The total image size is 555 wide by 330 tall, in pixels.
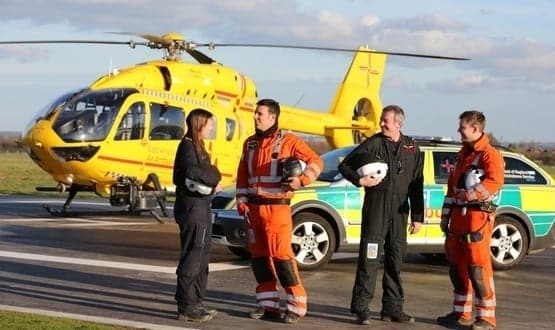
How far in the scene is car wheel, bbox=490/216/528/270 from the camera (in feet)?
41.7

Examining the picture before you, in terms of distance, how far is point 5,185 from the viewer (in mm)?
33500

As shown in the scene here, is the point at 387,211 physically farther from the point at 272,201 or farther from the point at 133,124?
the point at 133,124

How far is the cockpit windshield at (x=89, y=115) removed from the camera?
699 inches

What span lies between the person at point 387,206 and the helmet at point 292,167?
19.8 inches

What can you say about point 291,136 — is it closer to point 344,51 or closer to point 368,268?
point 368,268

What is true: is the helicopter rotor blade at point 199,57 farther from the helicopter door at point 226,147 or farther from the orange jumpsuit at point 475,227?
the orange jumpsuit at point 475,227

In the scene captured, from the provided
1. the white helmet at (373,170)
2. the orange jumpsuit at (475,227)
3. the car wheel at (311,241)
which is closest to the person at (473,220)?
the orange jumpsuit at (475,227)

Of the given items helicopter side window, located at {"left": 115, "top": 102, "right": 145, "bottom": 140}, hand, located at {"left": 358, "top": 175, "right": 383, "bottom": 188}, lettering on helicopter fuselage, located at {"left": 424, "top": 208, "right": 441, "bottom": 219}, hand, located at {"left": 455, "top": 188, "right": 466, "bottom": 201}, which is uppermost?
helicopter side window, located at {"left": 115, "top": 102, "right": 145, "bottom": 140}

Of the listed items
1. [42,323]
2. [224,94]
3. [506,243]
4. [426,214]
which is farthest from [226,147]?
[42,323]

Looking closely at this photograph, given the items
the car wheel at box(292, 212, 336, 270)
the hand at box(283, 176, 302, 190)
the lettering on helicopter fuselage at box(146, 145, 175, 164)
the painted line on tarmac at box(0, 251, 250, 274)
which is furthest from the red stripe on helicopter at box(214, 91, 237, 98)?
the hand at box(283, 176, 302, 190)

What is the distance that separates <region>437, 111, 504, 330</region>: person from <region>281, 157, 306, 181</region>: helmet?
147 cm

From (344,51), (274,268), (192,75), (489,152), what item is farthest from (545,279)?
(192,75)

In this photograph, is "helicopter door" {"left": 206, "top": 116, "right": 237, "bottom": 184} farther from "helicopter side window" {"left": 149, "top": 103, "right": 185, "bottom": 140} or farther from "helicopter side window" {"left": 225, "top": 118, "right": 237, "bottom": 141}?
"helicopter side window" {"left": 149, "top": 103, "right": 185, "bottom": 140}

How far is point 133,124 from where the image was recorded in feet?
60.0
